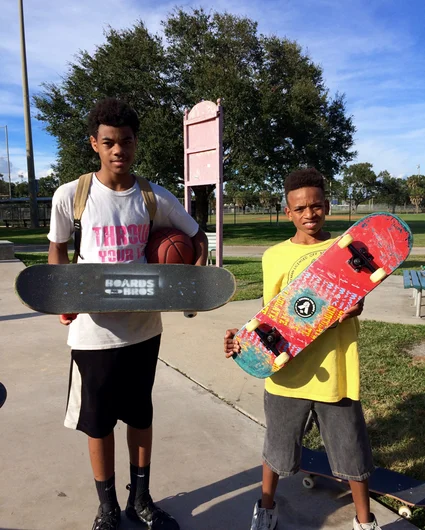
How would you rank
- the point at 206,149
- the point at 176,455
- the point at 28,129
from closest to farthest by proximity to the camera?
the point at 176,455, the point at 206,149, the point at 28,129

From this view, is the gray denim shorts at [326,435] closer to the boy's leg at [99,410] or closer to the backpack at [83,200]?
the boy's leg at [99,410]

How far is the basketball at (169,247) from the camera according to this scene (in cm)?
192

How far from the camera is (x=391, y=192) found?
239 feet

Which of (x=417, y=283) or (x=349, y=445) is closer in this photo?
(x=349, y=445)

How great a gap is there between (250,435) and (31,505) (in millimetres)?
1304

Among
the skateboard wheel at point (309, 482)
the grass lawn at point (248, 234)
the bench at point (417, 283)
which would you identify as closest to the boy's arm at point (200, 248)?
the skateboard wheel at point (309, 482)

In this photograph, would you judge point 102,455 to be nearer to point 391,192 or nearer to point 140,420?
point 140,420

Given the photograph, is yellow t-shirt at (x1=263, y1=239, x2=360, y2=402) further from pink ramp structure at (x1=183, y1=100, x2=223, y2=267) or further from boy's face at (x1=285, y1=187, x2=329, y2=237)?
pink ramp structure at (x1=183, y1=100, x2=223, y2=267)

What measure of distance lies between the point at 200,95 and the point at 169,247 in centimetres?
1942

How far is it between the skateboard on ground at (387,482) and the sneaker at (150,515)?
70 centimetres

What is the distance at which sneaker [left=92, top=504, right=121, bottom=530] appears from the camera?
1.95 meters

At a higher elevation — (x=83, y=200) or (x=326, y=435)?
(x=83, y=200)

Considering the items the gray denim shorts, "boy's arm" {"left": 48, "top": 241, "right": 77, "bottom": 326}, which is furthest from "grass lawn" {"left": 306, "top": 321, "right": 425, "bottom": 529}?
"boy's arm" {"left": 48, "top": 241, "right": 77, "bottom": 326}

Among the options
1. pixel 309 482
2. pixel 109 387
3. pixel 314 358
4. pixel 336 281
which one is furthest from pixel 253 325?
pixel 309 482
